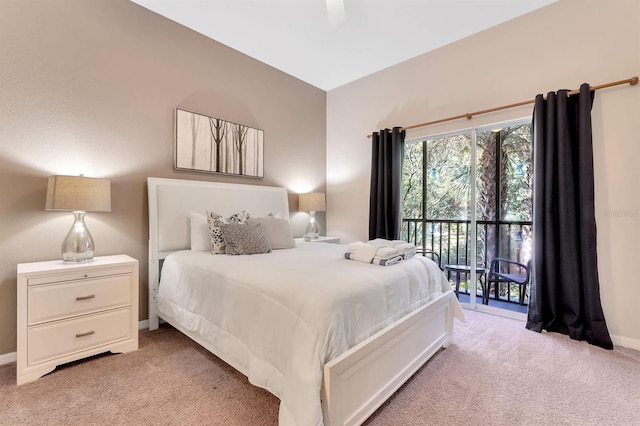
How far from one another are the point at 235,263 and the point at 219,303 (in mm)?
296

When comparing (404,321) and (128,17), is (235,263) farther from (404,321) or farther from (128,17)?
(128,17)

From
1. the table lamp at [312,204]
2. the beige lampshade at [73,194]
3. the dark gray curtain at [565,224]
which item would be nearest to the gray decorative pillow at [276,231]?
the table lamp at [312,204]

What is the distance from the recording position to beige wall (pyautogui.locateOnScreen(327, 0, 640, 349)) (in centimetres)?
240

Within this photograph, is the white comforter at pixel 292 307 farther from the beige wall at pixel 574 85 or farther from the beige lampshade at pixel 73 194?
the beige wall at pixel 574 85

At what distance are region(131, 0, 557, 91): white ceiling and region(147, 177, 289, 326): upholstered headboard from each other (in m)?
1.63

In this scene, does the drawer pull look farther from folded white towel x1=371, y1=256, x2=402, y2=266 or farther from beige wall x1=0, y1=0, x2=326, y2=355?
folded white towel x1=371, y1=256, x2=402, y2=266

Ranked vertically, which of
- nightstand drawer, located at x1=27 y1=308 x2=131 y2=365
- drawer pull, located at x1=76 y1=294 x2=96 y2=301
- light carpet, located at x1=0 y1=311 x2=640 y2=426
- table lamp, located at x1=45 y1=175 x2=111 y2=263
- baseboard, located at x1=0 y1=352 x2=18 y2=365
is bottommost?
light carpet, located at x1=0 y1=311 x2=640 y2=426

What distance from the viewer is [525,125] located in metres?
3.14

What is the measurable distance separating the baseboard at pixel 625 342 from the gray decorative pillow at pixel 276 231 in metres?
2.87

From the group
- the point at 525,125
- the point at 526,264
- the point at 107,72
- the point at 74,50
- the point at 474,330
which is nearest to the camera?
the point at 74,50

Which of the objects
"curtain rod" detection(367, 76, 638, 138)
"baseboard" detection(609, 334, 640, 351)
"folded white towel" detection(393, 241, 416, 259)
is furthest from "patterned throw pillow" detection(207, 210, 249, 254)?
"baseboard" detection(609, 334, 640, 351)

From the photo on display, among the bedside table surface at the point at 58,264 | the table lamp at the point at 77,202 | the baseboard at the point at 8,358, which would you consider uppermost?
the table lamp at the point at 77,202

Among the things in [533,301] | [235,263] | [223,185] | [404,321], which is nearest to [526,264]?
[533,301]

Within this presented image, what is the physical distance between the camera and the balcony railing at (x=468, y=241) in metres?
3.49
